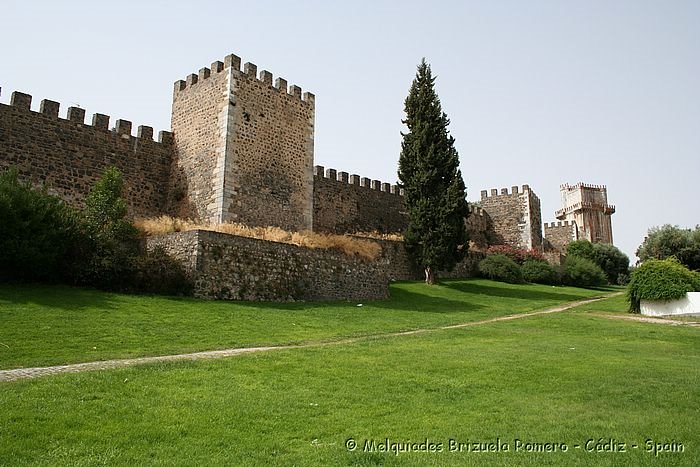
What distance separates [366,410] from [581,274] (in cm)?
3460

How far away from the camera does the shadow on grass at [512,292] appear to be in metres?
27.5

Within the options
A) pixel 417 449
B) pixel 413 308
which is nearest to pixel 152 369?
pixel 417 449

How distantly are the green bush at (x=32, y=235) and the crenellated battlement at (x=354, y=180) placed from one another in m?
17.5

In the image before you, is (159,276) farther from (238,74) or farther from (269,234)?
(238,74)

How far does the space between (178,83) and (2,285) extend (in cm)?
1320

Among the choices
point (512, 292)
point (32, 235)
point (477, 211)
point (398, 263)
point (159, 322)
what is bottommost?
point (159, 322)

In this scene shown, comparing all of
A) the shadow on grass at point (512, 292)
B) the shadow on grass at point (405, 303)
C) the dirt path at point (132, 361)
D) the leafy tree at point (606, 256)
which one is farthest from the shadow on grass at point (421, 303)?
the leafy tree at point (606, 256)

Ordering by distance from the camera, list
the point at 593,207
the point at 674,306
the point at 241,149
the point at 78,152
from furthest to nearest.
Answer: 1. the point at 593,207
2. the point at 241,149
3. the point at 78,152
4. the point at 674,306

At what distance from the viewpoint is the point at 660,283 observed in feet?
70.0

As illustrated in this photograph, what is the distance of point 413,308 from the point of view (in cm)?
2039

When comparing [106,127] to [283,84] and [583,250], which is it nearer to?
[283,84]

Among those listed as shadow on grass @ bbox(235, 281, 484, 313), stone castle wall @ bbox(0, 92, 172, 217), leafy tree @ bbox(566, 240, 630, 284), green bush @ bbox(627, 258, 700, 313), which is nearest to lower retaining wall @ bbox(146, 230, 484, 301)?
shadow on grass @ bbox(235, 281, 484, 313)

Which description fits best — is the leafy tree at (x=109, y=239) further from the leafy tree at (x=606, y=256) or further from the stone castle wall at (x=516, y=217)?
the leafy tree at (x=606, y=256)

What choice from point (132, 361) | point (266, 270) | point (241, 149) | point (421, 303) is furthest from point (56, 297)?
point (421, 303)
